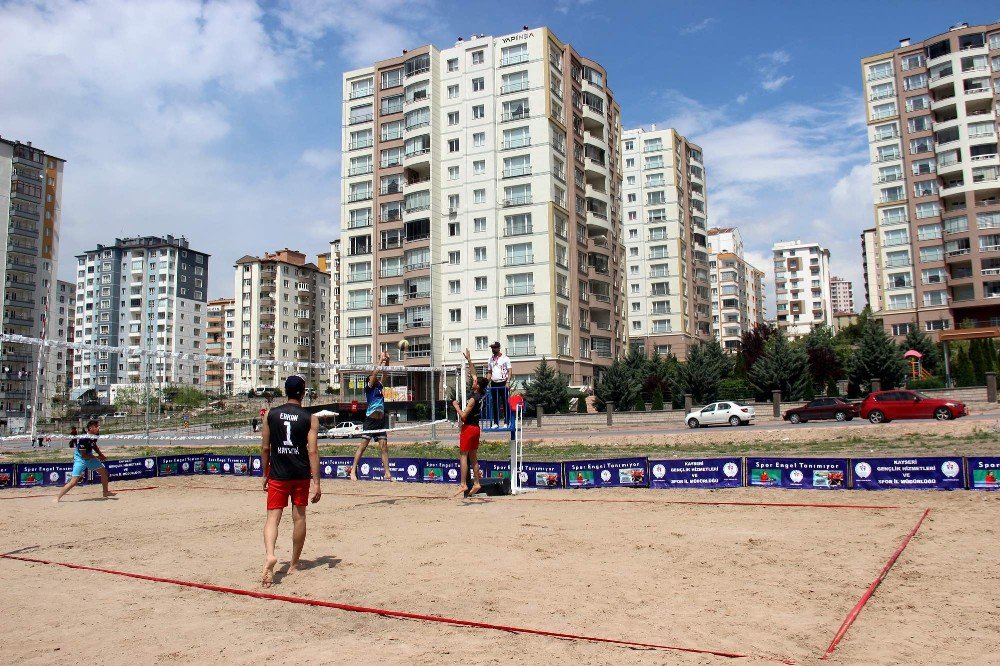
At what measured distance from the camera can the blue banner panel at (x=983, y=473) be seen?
12844mm

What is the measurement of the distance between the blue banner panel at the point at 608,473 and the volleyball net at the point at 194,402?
489 cm

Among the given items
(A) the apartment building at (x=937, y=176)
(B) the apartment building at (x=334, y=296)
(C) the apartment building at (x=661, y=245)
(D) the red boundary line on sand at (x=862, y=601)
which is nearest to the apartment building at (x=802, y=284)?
(C) the apartment building at (x=661, y=245)

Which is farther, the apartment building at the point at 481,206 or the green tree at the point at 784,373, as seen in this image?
the apartment building at the point at 481,206

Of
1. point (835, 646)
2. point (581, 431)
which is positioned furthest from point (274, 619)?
point (581, 431)

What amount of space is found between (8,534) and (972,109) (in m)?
87.0

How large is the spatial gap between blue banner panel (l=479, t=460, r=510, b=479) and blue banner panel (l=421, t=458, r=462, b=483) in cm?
65

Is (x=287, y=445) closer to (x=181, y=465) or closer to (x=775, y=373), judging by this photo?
(x=181, y=465)

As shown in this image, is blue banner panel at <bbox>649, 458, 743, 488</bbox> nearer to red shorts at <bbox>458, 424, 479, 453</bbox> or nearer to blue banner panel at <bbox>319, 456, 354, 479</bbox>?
red shorts at <bbox>458, 424, 479, 453</bbox>

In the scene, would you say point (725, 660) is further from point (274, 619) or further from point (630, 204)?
point (630, 204)

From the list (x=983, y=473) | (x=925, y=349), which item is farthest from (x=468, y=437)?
(x=925, y=349)

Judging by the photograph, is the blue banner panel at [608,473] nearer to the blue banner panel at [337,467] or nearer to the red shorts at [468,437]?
the red shorts at [468,437]

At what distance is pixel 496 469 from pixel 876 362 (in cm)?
4241

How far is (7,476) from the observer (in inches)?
823

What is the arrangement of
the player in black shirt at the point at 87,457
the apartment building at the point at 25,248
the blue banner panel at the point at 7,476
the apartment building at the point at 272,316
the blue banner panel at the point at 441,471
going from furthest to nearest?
the apartment building at the point at 272,316 < the apartment building at the point at 25,248 < the blue banner panel at the point at 7,476 < the blue banner panel at the point at 441,471 < the player in black shirt at the point at 87,457
